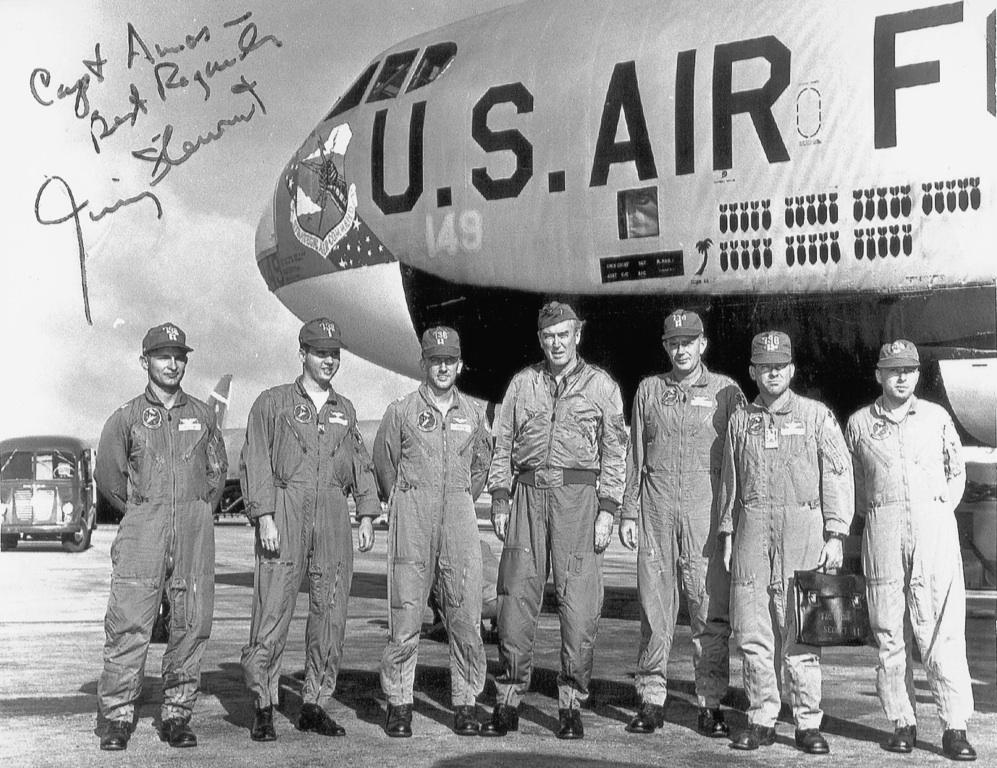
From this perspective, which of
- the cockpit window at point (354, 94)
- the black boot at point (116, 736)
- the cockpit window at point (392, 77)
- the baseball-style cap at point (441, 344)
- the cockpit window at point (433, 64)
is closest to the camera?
the black boot at point (116, 736)

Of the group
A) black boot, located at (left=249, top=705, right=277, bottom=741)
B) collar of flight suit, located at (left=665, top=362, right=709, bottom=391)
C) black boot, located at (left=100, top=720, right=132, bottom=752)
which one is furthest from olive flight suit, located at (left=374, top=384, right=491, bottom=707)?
black boot, located at (left=100, top=720, right=132, bottom=752)

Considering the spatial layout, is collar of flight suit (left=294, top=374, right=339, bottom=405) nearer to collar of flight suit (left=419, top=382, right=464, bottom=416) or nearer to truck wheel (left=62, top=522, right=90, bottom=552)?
collar of flight suit (left=419, top=382, right=464, bottom=416)

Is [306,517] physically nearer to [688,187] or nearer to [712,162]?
[688,187]

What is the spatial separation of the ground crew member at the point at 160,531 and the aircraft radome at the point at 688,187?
4.45 meters

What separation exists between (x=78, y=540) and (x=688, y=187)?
20.0 m

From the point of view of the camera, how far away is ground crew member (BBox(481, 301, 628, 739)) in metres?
7.00

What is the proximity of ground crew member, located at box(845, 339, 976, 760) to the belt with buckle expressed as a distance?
60.6 inches

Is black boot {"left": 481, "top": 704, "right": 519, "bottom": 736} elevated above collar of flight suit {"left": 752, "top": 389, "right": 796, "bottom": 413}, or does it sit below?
below

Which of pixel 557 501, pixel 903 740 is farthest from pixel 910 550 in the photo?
pixel 557 501

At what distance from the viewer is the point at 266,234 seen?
1354cm

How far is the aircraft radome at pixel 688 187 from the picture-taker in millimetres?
9172

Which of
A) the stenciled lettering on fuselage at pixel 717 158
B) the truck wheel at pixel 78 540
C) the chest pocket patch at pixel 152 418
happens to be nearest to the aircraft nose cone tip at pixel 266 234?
the stenciled lettering on fuselage at pixel 717 158

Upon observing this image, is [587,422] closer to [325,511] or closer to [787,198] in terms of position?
[325,511]

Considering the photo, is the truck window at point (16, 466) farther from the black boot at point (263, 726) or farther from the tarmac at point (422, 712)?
the black boot at point (263, 726)
